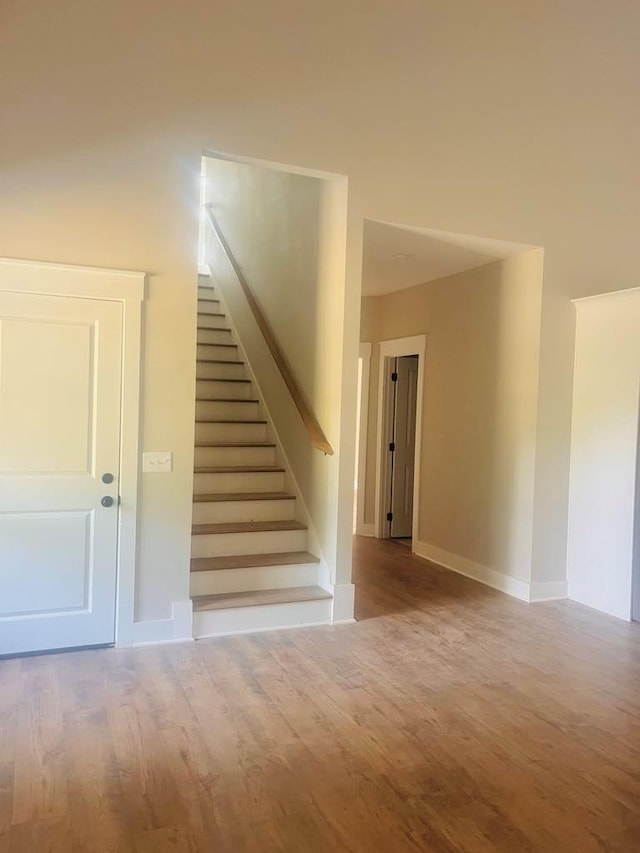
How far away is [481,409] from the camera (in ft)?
18.1

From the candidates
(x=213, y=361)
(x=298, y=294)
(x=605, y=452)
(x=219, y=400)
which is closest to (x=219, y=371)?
(x=213, y=361)

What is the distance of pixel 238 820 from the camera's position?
2.27 m

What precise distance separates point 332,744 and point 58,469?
6.84 ft

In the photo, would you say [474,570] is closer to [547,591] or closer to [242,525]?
[547,591]

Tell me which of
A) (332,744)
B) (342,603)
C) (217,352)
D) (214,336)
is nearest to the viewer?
(332,744)

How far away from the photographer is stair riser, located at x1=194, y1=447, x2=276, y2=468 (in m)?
5.25

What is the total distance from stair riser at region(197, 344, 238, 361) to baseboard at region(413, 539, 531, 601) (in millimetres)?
2596

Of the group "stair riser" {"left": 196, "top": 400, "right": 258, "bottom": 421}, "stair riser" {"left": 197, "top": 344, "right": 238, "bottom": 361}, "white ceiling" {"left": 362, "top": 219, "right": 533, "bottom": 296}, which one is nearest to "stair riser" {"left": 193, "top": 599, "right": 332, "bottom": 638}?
"stair riser" {"left": 196, "top": 400, "right": 258, "bottom": 421}

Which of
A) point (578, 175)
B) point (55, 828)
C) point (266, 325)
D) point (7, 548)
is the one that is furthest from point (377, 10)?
point (55, 828)

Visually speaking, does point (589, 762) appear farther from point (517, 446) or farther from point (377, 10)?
point (377, 10)

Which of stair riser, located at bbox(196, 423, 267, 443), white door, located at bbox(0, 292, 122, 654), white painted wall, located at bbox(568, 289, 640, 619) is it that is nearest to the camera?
white door, located at bbox(0, 292, 122, 654)

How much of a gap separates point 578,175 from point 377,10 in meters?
1.99

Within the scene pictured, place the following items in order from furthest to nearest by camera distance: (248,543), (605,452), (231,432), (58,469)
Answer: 1. (231,432)
2. (605,452)
3. (248,543)
4. (58,469)

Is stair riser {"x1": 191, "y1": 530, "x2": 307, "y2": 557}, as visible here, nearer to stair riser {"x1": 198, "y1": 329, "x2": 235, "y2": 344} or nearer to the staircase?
the staircase
